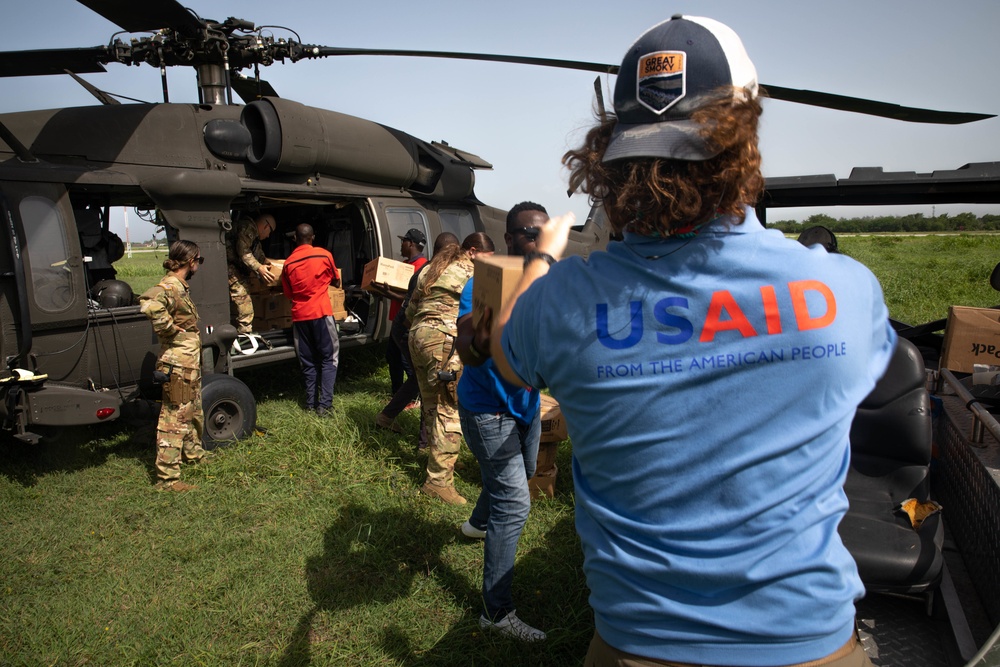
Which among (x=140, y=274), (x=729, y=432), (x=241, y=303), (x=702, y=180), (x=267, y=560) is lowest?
(x=140, y=274)

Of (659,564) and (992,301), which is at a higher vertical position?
(659,564)

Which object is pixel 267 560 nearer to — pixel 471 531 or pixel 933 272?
pixel 471 531

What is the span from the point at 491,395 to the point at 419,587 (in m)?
1.29

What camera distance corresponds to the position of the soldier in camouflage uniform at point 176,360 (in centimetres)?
517

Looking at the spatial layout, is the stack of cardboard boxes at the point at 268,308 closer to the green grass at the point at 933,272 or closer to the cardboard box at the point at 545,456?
the cardboard box at the point at 545,456

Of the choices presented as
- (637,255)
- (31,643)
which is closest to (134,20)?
(31,643)

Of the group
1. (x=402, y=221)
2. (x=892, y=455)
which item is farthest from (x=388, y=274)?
(x=892, y=455)

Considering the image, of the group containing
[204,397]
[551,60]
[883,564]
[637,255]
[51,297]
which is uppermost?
[551,60]

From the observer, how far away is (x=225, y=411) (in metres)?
6.05

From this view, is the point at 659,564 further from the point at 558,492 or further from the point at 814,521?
the point at 558,492

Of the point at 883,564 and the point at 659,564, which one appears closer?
the point at 659,564

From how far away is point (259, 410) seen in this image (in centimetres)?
708

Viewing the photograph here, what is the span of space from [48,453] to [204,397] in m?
1.41

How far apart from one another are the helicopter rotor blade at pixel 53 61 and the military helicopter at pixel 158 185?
15 mm
